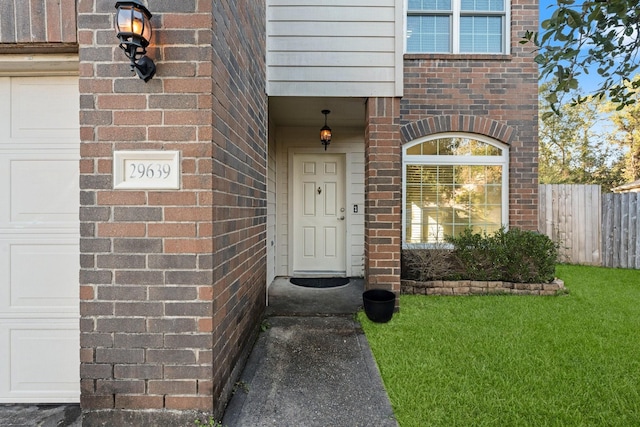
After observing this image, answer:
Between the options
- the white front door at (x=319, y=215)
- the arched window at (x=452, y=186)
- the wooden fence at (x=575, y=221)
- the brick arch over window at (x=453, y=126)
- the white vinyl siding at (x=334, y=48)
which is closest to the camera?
the white vinyl siding at (x=334, y=48)

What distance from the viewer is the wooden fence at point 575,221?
5.65 m

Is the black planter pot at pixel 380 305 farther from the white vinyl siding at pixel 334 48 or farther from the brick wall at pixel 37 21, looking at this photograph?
the brick wall at pixel 37 21

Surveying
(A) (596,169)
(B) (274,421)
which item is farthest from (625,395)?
(A) (596,169)

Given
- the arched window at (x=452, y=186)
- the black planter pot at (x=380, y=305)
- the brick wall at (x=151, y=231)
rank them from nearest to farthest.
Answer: the brick wall at (x=151, y=231) < the black planter pot at (x=380, y=305) < the arched window at (x=452, y=186)

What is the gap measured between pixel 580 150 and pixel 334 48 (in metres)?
15.2

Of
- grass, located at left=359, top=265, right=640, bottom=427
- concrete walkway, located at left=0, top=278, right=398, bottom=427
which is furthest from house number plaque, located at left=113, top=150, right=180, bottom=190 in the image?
grass, located at left=359, top=265, right=640, bottom=427

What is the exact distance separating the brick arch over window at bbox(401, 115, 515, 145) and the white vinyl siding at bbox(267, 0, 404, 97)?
1.34 meters

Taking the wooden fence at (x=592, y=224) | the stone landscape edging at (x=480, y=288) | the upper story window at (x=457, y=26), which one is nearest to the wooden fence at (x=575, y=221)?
the wooden fence at (x=592, y=224)

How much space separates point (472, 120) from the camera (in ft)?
14.6

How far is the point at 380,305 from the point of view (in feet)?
9.90

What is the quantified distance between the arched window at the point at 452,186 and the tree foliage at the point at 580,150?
10.3 meters

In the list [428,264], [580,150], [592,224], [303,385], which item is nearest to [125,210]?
[303,385]

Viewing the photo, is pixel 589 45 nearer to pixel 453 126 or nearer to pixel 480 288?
pixel 453 126

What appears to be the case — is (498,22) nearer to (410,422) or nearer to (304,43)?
(304,43)
